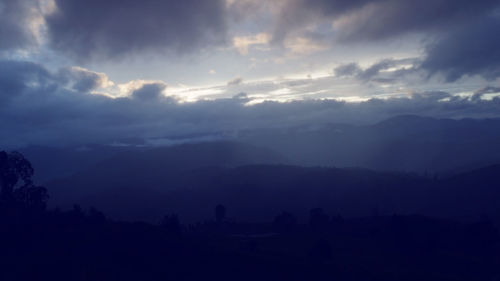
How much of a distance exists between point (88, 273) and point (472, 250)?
101213mm

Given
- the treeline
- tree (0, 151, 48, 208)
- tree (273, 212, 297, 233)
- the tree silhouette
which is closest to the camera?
the treeline

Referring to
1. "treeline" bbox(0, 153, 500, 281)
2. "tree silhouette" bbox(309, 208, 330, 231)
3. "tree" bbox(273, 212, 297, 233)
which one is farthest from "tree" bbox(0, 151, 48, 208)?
"tree silhouette" bbox(309, 208, 330, 231)

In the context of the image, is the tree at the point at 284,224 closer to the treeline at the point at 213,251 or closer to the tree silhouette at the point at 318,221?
the treeline at the point at 213,251

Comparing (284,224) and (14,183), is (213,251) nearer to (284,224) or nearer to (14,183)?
(284,224)

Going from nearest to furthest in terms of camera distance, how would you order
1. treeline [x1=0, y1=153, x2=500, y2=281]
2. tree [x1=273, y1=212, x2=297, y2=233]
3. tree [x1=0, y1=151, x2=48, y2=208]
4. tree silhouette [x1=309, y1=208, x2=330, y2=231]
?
treeline [x1=0, y1=153, x2=500, y2=281]
tree [x1=0, y1=151, x2=48, y2=208]
tree [x1=273, y1=212, x2=297, y2=233]
tree silhouette [x1=309, y1=208, x2=330, y2=231]

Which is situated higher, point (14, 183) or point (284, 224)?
point (14, 183)

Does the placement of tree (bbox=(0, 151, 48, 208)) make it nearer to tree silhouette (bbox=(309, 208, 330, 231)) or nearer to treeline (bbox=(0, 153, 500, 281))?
treeline (bbox=(0, 153, 500, 281))

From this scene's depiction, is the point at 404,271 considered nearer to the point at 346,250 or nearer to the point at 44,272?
the point at 346,250

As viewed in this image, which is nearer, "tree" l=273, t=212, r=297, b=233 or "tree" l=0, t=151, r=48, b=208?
"tree" l=0, t=151, r=48, b=208

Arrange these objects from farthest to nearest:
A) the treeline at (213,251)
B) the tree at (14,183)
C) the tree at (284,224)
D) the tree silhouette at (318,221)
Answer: the tree silhouette at (318,221) < the tree at (284,224) < the tree at (14,183) < the treeline at (213,251)

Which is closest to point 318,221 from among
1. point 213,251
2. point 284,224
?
point 284,224

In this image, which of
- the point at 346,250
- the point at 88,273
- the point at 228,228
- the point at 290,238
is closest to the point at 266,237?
the point at 290,238

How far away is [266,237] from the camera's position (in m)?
120

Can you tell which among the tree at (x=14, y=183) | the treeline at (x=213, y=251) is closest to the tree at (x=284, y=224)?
the treeline at (x=213, y=251)
